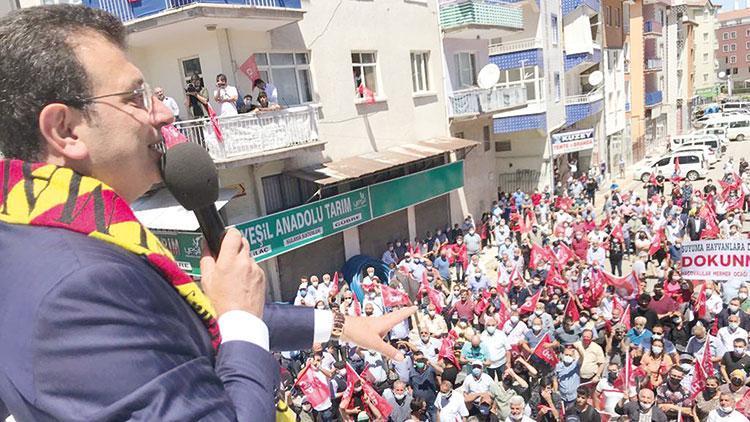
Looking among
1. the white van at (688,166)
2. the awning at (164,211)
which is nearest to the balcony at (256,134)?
the awning at (164,211)

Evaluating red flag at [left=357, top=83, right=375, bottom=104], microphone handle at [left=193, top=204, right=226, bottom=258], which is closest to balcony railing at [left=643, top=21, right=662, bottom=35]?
red flag at [left=357, top=83, right=375, bottom=104]

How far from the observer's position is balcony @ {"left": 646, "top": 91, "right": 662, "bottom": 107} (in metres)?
42.5

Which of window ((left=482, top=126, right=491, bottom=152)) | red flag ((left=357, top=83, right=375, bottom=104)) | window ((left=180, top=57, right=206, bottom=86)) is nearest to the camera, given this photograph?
window ((left=180, top=57, right=206, bottom=86))

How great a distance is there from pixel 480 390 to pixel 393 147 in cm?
1063

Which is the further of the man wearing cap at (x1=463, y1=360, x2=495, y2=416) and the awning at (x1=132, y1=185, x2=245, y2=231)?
the awning at (x1=132, y1=185, x2=245, y2=231)

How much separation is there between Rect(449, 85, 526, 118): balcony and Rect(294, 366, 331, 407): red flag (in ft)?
43.9

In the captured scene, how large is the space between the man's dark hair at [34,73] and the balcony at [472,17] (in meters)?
18.9

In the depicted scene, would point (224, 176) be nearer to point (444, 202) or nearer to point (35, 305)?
point (444, 202)

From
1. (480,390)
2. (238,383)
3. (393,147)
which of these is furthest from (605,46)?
(238,383)

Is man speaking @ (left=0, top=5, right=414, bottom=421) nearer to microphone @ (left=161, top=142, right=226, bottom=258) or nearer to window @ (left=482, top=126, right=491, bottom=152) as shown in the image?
microphone @ (left=161, top=142, right=226, bottom=258)

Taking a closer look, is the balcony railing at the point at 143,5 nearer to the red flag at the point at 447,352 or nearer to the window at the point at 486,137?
the red flag at the point at 447,352

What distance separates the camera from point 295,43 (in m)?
14.0

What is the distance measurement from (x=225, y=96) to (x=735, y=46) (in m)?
105

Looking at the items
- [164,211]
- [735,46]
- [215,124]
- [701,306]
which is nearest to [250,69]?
[215,124]
